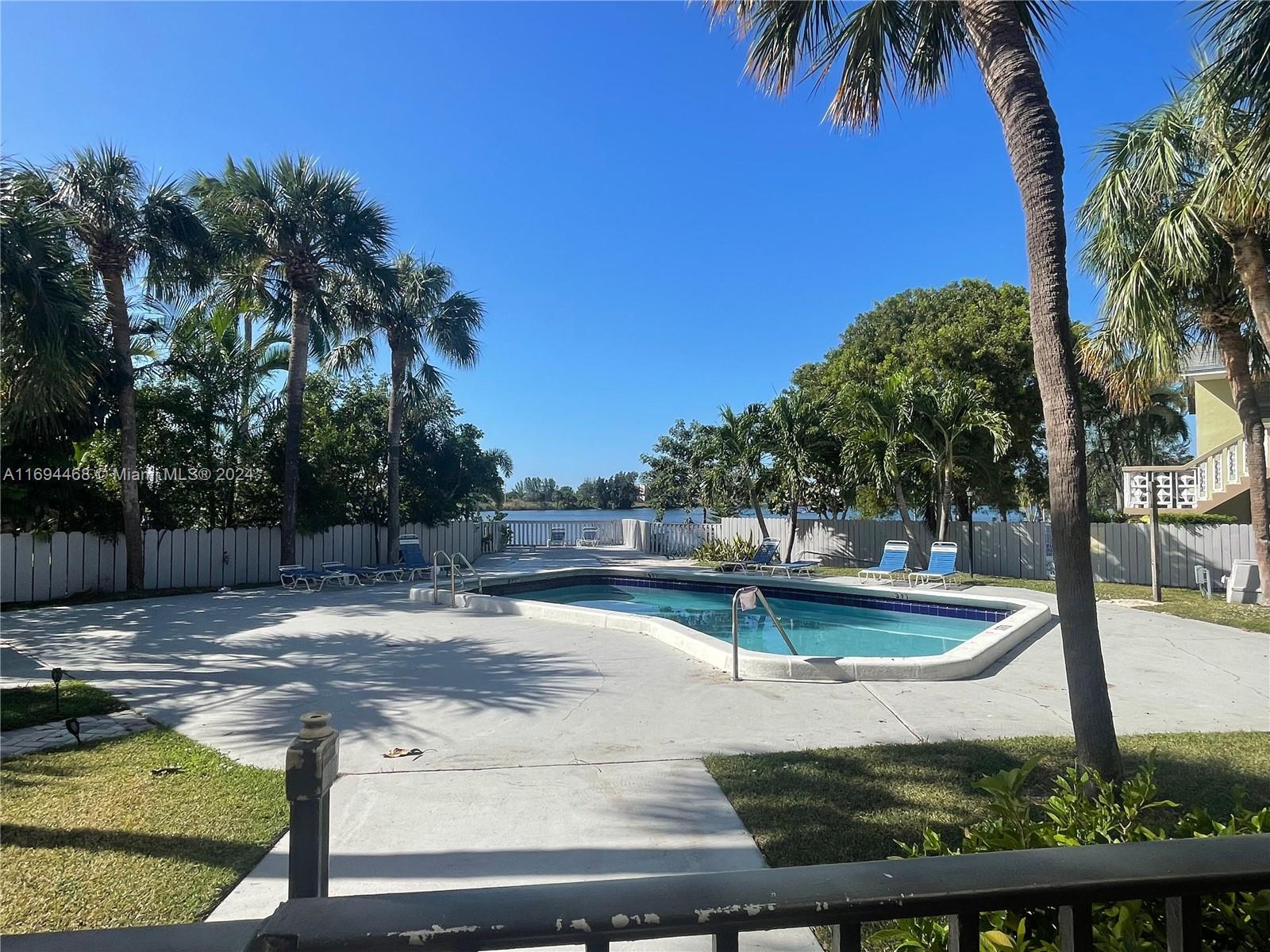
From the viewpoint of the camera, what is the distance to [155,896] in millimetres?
2941

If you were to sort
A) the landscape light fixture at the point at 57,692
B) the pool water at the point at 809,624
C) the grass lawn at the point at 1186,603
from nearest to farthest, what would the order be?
the landscape light fixture at the point at 57,692
the grass lawn at the point at 1186,603
the pool water at the point at 809,624

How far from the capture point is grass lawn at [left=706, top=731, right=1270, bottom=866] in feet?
11.1

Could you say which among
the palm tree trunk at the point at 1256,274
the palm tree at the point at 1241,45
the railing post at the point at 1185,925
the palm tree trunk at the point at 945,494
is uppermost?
the palm tree at the point at 1241,45

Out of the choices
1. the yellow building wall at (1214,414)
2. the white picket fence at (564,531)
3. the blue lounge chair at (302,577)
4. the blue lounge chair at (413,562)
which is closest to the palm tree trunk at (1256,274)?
the yellow building wall at (1214,414)

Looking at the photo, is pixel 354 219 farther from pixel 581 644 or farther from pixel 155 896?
pixel 155 896

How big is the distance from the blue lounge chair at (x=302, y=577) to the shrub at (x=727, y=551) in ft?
33.2

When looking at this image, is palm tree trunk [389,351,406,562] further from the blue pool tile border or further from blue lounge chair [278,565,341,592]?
the blue pool tile border

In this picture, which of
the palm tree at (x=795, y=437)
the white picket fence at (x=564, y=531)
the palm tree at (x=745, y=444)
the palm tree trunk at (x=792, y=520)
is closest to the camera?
the palm tree at (x=795, y=437)

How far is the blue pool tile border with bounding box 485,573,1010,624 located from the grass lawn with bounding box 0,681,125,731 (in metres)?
8.03

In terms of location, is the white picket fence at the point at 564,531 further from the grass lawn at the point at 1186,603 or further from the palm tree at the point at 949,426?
the grass lawn at the point at 1186,603

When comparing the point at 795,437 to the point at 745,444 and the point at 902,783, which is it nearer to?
the point at 745,444

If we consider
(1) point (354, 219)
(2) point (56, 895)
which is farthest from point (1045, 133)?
(1) point (354, 219)

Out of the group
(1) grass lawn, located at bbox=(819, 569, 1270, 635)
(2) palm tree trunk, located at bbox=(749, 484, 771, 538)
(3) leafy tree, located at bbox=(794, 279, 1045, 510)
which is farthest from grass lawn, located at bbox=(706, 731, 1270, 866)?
(2) palm tree trunk, located at bbox=(749, 484, 771, 538)

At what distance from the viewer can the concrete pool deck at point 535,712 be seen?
135 inches
